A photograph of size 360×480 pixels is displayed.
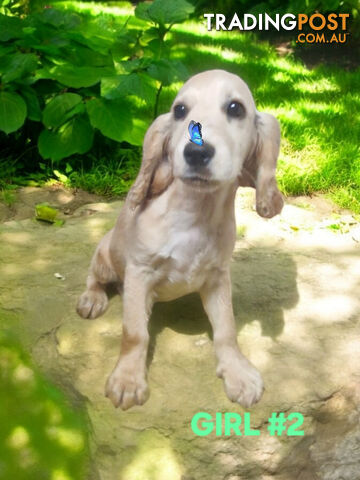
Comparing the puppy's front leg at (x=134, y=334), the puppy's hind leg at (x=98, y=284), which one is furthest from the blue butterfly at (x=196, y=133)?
the puppy's hind leg at (x=98, y=284)

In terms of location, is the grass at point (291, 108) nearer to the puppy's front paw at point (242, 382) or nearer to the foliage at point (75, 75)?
the foliage at point (75, 75)

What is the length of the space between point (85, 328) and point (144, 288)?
0.51 meters

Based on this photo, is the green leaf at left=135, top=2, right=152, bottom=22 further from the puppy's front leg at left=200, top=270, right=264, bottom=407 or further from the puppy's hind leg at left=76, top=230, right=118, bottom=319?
the puppy's front leg at left=200, top=270, right=264, bottom=407

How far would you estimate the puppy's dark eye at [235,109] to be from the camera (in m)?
2.30

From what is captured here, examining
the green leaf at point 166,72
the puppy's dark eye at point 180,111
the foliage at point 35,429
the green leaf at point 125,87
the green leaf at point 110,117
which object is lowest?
the foliage at point 35,429

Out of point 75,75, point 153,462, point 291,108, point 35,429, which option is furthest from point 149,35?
point 153,462

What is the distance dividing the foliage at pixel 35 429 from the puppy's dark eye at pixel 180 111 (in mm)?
1371

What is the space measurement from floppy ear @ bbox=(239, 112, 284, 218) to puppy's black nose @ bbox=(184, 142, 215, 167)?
0.39 metres

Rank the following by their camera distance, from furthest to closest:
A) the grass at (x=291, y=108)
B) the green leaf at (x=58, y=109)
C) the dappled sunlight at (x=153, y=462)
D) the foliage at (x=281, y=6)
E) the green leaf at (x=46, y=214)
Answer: the foliage at (x=281, y=6)
the grass at (x=291, y=108)
the green leaf at (x=58, y=109)
the green leaf at (x=46, y=214)
the dappled sunlight at (x=153, y=462)

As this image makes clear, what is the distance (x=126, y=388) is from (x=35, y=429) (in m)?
0.46

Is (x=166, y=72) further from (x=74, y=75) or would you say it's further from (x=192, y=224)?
(x=192, y=224)

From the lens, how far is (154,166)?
2566 millimetres
